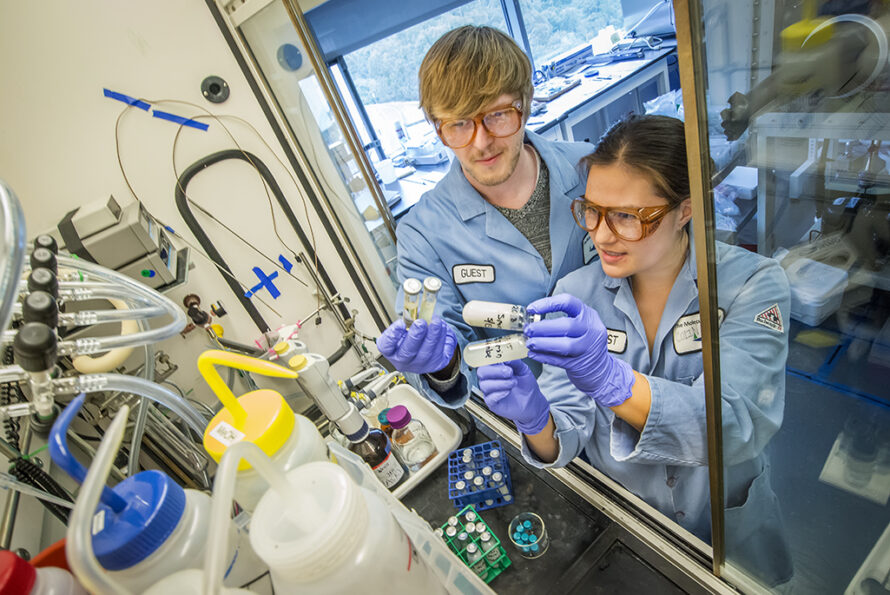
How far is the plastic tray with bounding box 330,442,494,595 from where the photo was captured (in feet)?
2.37

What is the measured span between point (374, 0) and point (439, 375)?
2.35 metres

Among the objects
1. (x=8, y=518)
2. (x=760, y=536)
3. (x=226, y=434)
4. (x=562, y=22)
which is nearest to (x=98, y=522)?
(x=226, y=434)

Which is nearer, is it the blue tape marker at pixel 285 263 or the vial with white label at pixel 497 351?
the vial with white label at pixel 497 351

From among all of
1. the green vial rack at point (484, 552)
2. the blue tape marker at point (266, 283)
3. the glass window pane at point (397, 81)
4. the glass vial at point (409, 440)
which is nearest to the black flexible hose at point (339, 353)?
the blue tape marker at point (266, 283)

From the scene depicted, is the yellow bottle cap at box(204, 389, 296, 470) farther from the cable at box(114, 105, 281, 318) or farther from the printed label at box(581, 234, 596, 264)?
the cable at box(114, 105, 281, 318)

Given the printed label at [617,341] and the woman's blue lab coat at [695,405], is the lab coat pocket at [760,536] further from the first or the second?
the printed label at [617,341]

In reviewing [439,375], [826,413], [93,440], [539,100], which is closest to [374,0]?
[539,100]

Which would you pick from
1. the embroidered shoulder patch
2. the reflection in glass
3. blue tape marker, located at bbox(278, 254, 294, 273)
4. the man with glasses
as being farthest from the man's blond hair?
blue tape marker, located at bbox(278, 254, 294, 273)

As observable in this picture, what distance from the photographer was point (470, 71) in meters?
1.32

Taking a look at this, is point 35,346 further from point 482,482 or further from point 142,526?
point 482,482

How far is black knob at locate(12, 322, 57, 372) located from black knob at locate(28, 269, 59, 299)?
0.42 ft

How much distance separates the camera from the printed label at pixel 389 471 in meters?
1.26

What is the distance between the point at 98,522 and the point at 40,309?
26 cm

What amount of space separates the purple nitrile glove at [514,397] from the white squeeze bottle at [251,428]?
20.7 inches
